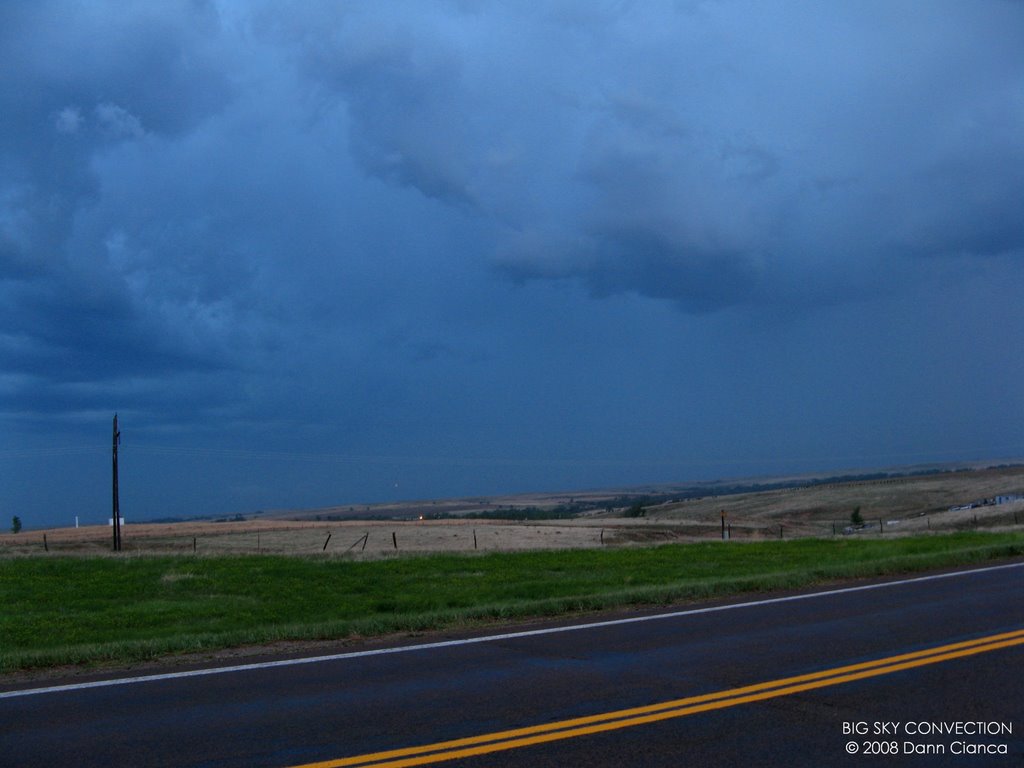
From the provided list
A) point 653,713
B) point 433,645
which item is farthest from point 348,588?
point 653,713

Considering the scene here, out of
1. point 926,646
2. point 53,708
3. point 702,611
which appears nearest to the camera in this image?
point 53,708

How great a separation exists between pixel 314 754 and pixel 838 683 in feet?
15.5

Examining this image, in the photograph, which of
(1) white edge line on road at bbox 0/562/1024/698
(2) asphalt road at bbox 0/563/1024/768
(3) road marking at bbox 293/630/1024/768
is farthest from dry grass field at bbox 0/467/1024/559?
(3) road marking at bbox 293/630/1024/768

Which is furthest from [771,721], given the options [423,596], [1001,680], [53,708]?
[423,596]

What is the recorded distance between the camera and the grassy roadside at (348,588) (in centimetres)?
1351

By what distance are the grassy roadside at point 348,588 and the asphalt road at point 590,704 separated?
7.74 ft

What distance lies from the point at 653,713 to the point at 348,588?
14912 mm

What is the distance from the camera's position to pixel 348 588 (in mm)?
21531

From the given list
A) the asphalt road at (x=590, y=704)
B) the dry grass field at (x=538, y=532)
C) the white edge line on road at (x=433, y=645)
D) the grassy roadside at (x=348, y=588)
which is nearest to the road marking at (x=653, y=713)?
the asphalt road at (x=590, y=704)

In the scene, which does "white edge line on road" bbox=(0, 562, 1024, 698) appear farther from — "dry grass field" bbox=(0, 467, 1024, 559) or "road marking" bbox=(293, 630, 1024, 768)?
"dry grass field" bbox=(0, 467, 1024, 559)

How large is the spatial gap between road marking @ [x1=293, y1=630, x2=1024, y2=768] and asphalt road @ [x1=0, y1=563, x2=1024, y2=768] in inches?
1.0

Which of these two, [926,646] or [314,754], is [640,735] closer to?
[314,754]

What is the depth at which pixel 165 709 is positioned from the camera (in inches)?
331

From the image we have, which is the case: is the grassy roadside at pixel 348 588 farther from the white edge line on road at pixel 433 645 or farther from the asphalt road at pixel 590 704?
the asphalt road at pixel 590 704
